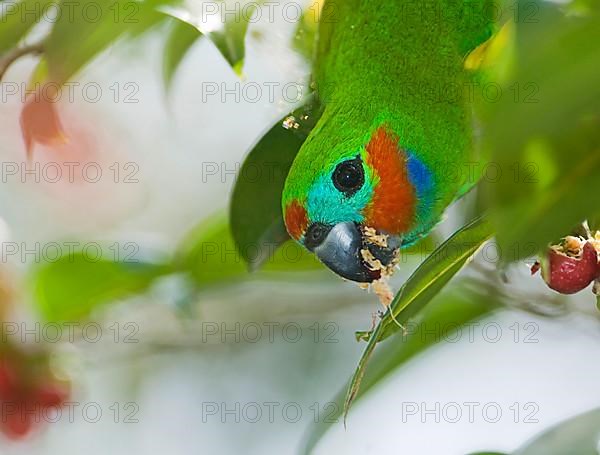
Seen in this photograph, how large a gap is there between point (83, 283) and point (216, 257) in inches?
13.8

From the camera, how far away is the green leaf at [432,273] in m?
1.41

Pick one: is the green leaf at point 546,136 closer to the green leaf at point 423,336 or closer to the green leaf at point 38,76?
the green leaf at point 38,76

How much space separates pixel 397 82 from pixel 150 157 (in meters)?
3.31

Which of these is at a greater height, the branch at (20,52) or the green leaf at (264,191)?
the branch at (20,52)

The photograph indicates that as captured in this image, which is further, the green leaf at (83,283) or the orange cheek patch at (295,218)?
the green leaf at (83,283)

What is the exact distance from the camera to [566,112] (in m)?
0.94

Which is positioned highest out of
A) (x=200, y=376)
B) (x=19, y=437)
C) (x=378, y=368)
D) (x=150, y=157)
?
(x=378, y=368)

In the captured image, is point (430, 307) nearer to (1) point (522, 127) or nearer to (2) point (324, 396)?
(1) point (522, 127)

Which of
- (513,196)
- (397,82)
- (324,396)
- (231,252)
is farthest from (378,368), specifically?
(324,396)

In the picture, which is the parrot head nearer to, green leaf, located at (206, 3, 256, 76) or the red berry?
green leaf, located at (206, 3, 256, 76)

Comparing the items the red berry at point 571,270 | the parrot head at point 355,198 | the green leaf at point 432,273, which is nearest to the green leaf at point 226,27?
the parrot head at point 355,198

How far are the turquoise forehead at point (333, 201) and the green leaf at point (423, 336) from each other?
30cm

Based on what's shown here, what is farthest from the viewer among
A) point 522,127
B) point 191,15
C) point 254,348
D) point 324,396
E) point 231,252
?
point 254,348

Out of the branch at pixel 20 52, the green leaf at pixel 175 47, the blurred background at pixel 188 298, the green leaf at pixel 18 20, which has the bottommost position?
the blurred background at pixel 188 298
